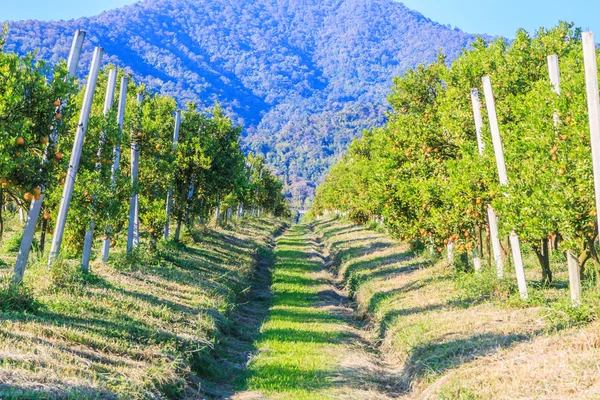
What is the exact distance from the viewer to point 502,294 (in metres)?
16.3

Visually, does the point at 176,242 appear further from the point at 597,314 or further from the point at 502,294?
→ the point at 597,314

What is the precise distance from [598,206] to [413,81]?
16.1m

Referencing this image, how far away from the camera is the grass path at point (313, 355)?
11440mm

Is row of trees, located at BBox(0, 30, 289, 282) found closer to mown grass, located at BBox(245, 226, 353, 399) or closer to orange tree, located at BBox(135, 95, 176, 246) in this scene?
orange tree, located at BBox(135, 95, 176, 246)

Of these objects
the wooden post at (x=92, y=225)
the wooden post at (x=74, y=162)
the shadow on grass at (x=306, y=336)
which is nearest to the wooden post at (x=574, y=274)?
the shadow on grass at (x=306, y=336)

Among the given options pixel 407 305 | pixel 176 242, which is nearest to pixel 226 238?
pixel 176 242

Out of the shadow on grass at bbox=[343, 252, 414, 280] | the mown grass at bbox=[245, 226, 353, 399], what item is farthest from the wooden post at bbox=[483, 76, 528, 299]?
the shadow on grass at bbox=[343, 252, 414, 280]

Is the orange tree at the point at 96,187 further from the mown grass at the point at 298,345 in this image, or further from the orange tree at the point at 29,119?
the mown grass at the point at 298,345

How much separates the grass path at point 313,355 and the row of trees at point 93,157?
5.91 m

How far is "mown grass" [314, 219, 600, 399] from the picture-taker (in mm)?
9086

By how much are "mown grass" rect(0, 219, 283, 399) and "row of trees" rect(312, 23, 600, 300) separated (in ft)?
24.4

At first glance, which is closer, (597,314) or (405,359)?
(597,314)

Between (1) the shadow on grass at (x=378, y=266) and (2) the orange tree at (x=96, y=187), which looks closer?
(2) the orange tree at (x=96, y=187)

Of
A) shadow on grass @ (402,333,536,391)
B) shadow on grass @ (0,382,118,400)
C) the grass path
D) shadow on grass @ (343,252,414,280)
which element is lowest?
the grass path
